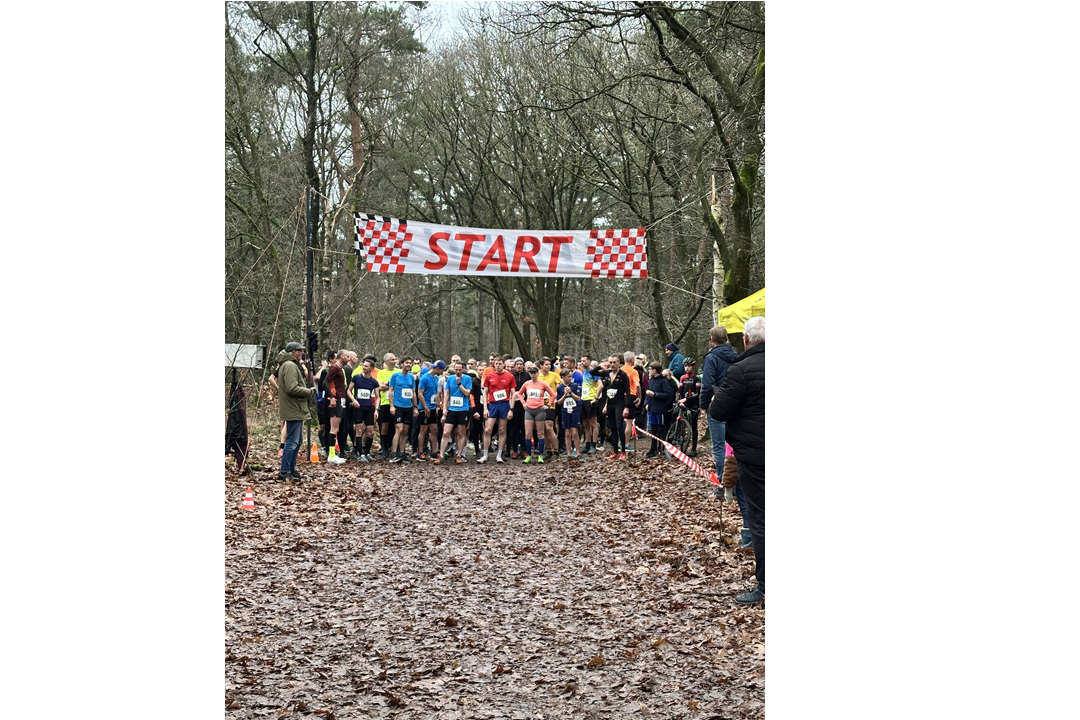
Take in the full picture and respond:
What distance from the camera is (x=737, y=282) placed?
42.9 feet

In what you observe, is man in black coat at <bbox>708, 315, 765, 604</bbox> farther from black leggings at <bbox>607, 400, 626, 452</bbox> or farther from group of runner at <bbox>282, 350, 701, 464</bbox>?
black leggings at <bbox>607, 400, 626, 452</bbox>

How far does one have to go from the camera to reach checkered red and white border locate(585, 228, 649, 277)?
15.9 metres

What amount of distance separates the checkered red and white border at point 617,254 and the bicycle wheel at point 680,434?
3.08 m

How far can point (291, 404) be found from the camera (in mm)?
12695

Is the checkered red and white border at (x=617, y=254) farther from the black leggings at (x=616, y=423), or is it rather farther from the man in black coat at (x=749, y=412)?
the man in black coat at (x=749, y=412)

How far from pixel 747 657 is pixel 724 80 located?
26.1 feet

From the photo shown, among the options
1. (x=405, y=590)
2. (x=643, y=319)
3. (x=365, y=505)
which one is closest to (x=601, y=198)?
(x=643, y=319)

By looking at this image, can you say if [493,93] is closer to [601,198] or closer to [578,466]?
[601,198]

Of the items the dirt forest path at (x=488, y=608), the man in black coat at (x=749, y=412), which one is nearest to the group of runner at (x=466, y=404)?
the dirt forest path at (x=488, y=608)

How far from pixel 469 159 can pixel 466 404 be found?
14.3 m

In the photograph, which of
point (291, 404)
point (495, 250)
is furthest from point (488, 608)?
point (495, 250)

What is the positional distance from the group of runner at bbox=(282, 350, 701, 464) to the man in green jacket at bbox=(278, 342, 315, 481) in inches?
94.8

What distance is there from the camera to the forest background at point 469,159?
17.2 m
